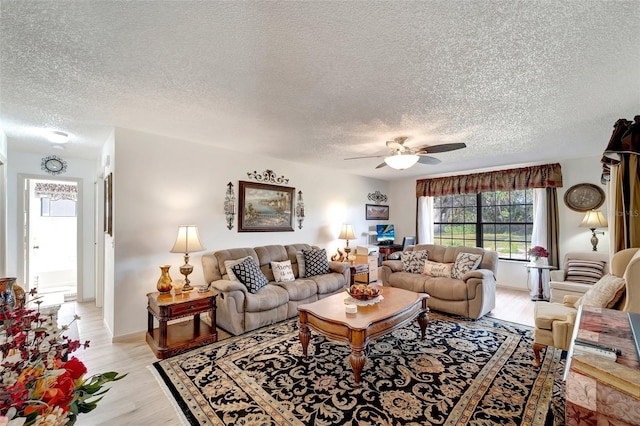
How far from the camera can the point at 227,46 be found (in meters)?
1.67

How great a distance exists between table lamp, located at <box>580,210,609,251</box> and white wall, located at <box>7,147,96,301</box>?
26.0 feet

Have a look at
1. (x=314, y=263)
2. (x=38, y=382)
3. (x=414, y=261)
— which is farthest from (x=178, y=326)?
(x=414, y=261)

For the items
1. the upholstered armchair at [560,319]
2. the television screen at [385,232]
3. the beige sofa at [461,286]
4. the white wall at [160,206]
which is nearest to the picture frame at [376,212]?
the television screen at [385,232]

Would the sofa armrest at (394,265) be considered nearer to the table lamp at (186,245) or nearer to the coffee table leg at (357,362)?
the coffee table leg at (357,362)

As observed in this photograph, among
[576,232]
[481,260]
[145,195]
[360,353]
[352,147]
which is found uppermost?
[352,147]

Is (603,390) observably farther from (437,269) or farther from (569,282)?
(569,282)

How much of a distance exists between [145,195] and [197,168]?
74cm

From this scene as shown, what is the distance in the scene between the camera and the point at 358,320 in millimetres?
2422

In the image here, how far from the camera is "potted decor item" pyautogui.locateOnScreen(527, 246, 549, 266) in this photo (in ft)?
15.0

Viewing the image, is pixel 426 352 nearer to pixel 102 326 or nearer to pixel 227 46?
pixel 227 46

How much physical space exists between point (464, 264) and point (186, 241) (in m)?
3.74

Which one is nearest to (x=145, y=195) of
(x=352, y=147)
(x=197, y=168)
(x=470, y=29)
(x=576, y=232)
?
(x=197, y=168)

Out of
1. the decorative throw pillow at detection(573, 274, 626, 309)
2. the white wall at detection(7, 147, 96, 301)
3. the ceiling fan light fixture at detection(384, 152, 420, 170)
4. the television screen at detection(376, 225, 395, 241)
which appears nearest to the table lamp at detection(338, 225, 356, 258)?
the television screen at detection(376, 225, 395, 241)

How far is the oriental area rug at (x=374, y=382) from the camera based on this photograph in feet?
6.21
